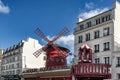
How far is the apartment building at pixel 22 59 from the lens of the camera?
2958 inches

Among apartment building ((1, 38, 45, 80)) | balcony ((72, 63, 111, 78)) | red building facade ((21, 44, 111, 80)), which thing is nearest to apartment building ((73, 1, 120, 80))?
balcony ((72, 63, 111, 78))

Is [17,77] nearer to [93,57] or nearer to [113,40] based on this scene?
[93,57]

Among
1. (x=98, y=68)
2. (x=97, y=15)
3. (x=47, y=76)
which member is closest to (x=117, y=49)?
(x=98, y=68)

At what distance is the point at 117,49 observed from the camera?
43.2 meters

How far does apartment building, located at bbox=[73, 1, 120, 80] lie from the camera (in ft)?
141

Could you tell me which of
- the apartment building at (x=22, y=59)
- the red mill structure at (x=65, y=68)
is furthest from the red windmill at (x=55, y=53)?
the apartment building at (x=22, y=59)

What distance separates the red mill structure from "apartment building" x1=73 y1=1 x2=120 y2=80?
1.73 meters

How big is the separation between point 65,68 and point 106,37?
29.3 ft

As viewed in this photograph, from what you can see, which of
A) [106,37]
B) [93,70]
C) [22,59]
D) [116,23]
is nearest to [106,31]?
[106,37]

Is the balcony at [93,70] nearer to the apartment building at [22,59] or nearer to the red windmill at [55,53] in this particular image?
the red windmill at [55,53]

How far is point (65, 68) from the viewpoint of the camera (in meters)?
47.6

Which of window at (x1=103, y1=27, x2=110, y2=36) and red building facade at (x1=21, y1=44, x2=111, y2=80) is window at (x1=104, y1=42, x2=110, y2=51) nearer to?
window at (x1=103, y1=27, x2=110, y2=36)

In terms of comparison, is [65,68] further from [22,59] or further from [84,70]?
[22,59]

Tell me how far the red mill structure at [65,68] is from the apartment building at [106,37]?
173cm
